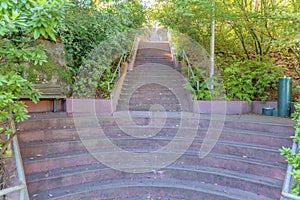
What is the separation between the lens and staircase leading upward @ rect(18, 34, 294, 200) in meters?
2.96

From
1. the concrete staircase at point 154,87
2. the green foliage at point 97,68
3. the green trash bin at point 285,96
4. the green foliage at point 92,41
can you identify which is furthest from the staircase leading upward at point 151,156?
the green foliage at point 92,41

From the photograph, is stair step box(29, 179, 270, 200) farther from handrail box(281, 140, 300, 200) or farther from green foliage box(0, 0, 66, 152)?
green foliage box(0, 0, 66, 152)

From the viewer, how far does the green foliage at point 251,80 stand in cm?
505

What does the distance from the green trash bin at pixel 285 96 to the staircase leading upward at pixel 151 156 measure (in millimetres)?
419

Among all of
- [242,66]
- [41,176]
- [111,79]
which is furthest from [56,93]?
[242,66]

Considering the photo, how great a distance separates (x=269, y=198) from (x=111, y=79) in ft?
13.8

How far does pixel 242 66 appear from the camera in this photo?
5758mm

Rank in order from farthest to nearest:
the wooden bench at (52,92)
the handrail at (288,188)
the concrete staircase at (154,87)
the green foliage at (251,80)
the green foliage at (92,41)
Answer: the concrete staircase at (154,87) < the green foliage at (92,41) < the green foliage at (251,80) < the wooden bench at (52,92) < the handrail at (288,188)

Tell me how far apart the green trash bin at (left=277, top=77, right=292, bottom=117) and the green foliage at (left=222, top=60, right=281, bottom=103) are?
0.48 metres

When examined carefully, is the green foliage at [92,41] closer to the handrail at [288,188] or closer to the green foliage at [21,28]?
the green foliage at [21,28]

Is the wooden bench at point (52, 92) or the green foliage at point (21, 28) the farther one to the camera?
the wooden bench at point (52, 92)

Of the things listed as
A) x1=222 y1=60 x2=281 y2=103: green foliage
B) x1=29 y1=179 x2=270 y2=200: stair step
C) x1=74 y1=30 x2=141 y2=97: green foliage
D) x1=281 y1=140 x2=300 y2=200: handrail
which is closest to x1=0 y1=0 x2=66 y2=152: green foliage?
x1=29 y1=179 x2=270 y2=200: stair step

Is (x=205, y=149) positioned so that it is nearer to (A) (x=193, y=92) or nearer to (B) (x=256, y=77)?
(A) (x=193, y=92)

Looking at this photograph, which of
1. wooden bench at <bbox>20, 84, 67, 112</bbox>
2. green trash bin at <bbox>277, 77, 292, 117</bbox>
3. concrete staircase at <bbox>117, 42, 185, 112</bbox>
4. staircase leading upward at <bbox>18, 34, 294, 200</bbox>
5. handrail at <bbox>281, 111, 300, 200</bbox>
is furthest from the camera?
concrete staircase at <bbox>117, 42, 185, 112</bbox>
